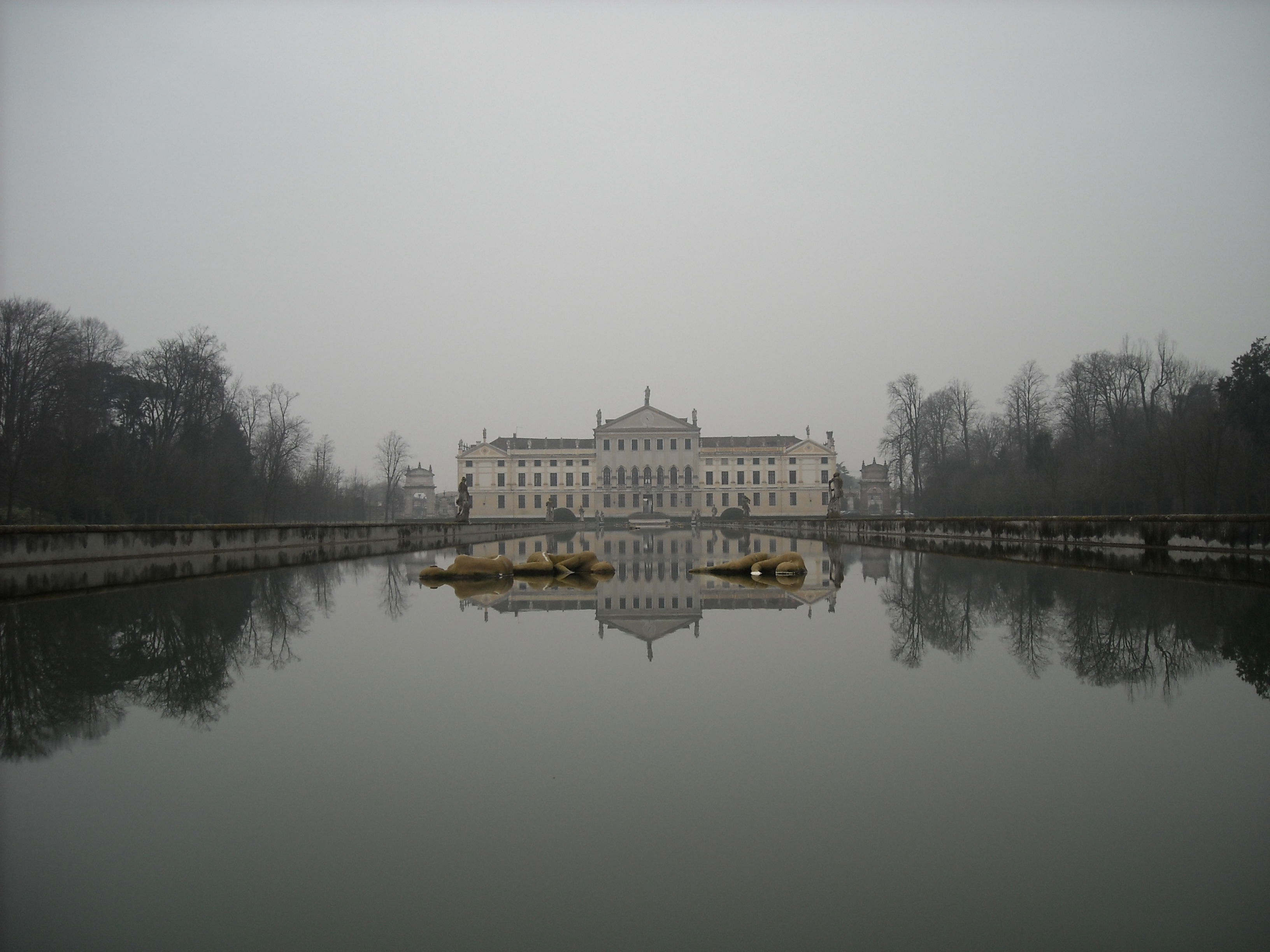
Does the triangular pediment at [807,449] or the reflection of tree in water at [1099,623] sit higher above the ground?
the triangular pediment at [807,449]

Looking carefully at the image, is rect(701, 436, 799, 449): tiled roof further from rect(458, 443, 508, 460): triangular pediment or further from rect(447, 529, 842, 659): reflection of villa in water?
rect(447, 529, 842, 659): reflection of villa in water

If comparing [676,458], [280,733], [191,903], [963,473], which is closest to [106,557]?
[280,733]

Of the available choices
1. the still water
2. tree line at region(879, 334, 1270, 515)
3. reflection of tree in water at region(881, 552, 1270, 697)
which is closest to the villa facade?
tree line at region(879, 334, 1270, 515)

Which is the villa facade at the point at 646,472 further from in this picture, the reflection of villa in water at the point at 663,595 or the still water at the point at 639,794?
the still water at the point at 639,794

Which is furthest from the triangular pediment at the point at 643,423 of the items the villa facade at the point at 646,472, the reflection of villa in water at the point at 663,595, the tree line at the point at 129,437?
the reflection of villa in water at the point at 663,595

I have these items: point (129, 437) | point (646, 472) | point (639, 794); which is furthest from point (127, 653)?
point (646, 472)

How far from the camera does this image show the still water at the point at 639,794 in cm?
193

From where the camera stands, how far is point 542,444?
9831cm

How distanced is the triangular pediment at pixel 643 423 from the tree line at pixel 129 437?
44.4 metres

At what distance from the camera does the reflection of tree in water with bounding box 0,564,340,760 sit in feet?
12.4

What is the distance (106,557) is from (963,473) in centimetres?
4572

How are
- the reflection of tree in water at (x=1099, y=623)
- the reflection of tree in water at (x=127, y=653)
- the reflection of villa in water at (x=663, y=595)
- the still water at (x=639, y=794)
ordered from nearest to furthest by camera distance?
the still water at (x=639, y=794), the reflection of tree in water at (x=127, y=653), the reflection of tree in water at (x=1099, y=623), the reflection of villa in water at (x=663, y=595)

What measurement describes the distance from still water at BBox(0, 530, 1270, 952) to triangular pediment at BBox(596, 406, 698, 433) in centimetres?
8842

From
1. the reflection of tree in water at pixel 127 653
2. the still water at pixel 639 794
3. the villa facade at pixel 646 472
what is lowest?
the still water at pixel 639 794
